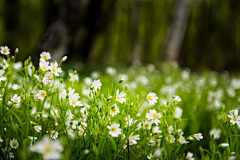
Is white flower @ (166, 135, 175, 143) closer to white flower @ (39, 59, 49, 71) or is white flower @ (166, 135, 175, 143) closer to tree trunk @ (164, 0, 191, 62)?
white flower @ (39, 59, 49, 71)

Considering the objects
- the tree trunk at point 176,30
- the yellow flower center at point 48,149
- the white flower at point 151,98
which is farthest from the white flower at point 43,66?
the tree trunk at point 176,30

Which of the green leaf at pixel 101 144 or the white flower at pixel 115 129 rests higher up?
the white flower at pixel 115 129

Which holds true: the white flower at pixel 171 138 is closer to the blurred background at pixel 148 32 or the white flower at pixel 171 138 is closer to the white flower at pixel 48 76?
the white flower at pixel 48 76

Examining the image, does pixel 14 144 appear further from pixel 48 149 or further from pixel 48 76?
pixel 48 149

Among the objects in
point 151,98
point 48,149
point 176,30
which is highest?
point 176,30

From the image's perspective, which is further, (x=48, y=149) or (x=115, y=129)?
(x=115, y=129)

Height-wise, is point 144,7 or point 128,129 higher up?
point 144,7

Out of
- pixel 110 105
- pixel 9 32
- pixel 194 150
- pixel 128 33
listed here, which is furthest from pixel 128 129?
pixel 128 33

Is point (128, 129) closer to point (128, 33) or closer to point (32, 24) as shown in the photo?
point (32, 24)

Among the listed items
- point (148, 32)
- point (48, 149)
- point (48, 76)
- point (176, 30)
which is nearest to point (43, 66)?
point (48, 76)
